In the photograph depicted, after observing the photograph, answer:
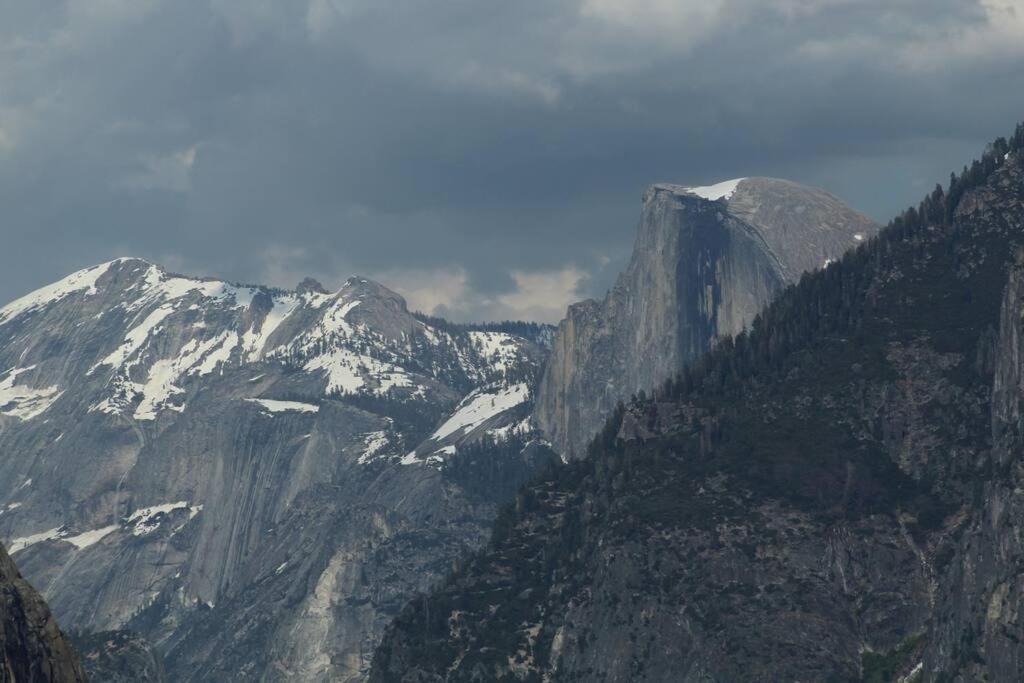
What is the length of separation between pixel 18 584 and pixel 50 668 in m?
5.84

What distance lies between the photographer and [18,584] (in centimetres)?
13512

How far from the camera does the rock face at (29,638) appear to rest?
13000 centimetres

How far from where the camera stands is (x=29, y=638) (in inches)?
5251

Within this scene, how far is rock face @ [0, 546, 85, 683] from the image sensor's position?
427ft

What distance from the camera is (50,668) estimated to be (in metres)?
134
